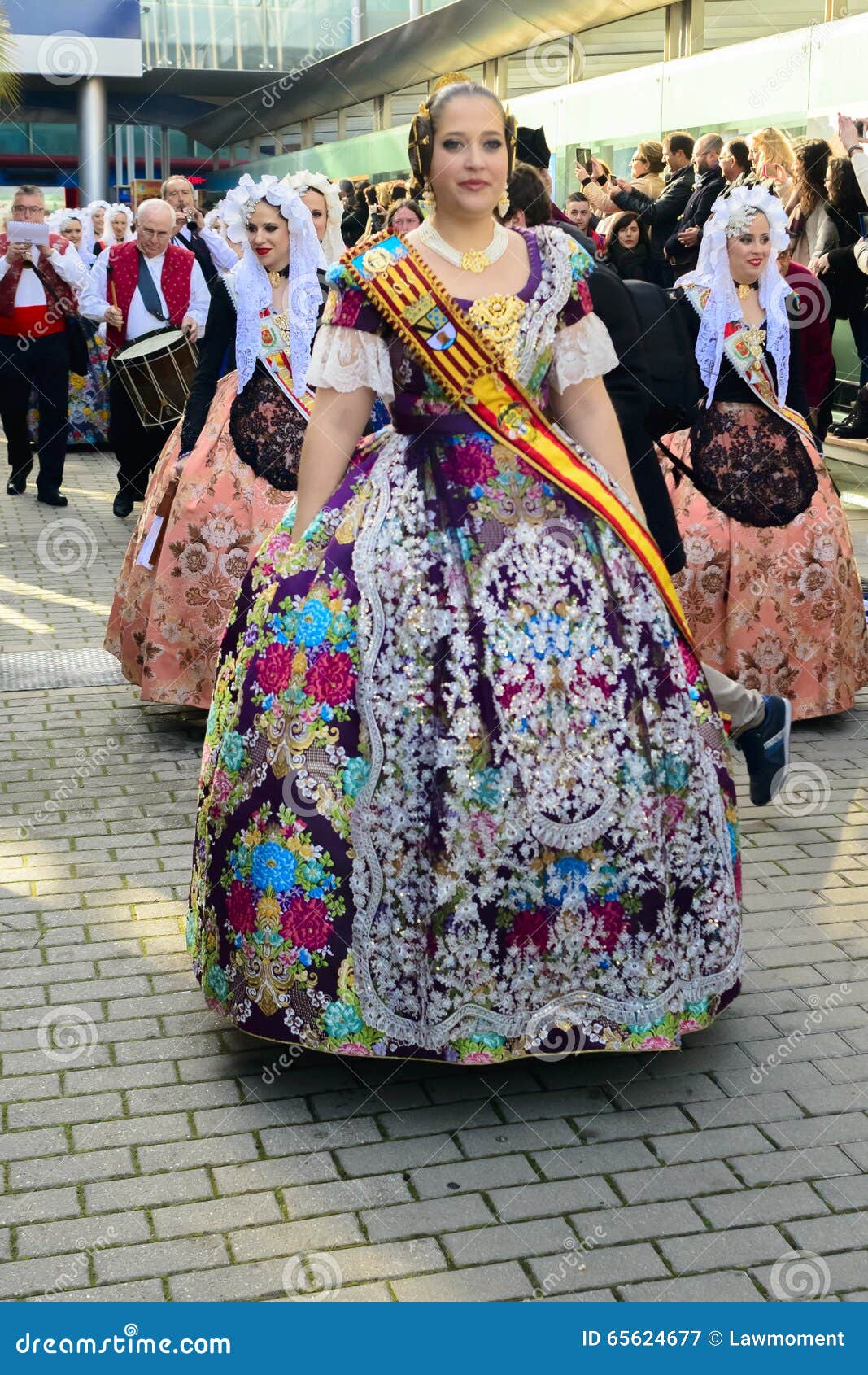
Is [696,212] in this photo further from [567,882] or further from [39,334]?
[567,882]

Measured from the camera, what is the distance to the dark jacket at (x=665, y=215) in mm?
10875

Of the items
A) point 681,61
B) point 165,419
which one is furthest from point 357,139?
point 165,419

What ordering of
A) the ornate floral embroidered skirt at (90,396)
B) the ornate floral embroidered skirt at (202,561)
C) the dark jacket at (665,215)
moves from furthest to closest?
the ornate floral embroidered skirt at (90,396), the dark jacket at (665,215), the ornate floral embroidered skirt at (202,561)

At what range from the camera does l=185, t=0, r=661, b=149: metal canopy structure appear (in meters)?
17.3

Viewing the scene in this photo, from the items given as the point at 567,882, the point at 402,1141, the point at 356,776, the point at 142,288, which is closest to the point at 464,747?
the point at 356,776

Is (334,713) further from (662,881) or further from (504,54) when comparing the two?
(504,54)

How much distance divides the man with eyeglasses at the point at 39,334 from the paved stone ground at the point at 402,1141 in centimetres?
690

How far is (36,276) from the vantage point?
37.2 feet

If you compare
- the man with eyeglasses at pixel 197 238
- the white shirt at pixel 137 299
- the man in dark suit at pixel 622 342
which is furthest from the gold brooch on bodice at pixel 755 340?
the white shirt at pixel 137 299

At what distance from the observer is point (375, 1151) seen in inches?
132

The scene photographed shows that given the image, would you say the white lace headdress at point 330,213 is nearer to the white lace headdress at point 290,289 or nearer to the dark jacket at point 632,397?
the white lace headdress at point 290,289

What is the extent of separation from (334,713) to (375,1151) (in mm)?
884

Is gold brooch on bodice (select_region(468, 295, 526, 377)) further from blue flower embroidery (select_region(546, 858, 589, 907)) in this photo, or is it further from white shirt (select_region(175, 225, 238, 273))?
white shirt (select_region(175, 225, 238, 273))

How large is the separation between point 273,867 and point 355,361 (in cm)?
108
